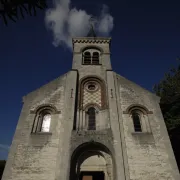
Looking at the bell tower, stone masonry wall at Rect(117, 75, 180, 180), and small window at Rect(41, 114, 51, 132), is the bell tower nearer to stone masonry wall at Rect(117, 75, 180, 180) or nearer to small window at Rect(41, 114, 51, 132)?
stone masonry wall at Rect(117, 75, 180, 180)

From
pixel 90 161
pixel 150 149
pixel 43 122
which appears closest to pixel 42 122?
pixel 43 122

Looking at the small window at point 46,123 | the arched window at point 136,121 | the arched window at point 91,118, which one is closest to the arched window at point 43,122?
the small window at point 46,123

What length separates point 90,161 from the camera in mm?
11430

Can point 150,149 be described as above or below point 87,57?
below

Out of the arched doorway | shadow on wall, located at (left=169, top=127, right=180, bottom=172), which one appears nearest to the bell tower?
the arched doorway

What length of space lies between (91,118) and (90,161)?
10.7ft

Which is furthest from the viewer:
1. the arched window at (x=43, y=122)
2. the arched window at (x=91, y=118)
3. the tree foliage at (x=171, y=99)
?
the tree foliage at (x=171, y=99)

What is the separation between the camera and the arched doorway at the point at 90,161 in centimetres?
1086

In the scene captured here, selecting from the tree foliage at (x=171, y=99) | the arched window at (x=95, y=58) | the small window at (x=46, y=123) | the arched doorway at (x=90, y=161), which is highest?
the arched window at (x=95, y=58)

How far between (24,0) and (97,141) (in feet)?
29.5

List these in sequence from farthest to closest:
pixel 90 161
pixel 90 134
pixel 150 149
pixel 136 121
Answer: pixel 136 121 < pixel 90 134 < pixel 90 161 < pixel 150 149

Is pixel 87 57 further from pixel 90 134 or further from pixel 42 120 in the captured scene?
pixel 90 134

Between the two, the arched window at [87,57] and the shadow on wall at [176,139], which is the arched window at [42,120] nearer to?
the arched window at [87,57]

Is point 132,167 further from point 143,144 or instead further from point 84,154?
point 84,154
